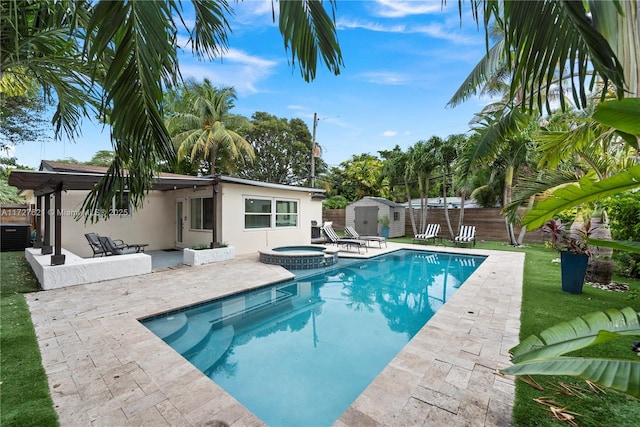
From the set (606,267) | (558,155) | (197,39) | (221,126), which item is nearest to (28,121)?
(221,126)

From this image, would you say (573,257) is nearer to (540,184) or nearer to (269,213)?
(540,184)

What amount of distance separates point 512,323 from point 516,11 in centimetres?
494

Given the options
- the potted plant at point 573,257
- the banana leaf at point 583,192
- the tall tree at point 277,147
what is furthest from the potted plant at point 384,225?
the banana leaf at point 583,192

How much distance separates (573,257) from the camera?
633 centimetres

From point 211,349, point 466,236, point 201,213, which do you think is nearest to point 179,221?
point 201,213

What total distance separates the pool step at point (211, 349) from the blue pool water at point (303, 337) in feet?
0.05

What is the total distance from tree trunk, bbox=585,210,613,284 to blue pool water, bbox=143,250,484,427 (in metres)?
3.27

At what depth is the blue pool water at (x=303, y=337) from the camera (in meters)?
3.42

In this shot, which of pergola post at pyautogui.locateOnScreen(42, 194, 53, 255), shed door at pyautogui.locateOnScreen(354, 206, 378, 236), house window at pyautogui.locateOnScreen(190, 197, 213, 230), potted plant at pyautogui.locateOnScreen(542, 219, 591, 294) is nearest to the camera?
potted plant at pyautogui.locateOnScreen(542, 219, 591, 294)

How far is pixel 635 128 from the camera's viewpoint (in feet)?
5.58

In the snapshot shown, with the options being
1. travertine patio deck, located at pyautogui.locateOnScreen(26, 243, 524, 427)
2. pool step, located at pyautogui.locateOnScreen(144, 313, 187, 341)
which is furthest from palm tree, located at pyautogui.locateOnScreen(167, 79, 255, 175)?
pool step, located at pyautogui.locateOnScreen(144, 313, 187, 341)

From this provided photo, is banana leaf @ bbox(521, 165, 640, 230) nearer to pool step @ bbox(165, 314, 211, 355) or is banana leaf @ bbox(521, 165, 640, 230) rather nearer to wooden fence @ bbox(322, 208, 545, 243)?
pool step @ bbox(165, 314, 211, 355)

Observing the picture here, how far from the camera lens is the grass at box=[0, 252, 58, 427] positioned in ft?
8.05

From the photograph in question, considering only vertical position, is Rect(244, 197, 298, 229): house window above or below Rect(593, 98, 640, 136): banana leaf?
below
